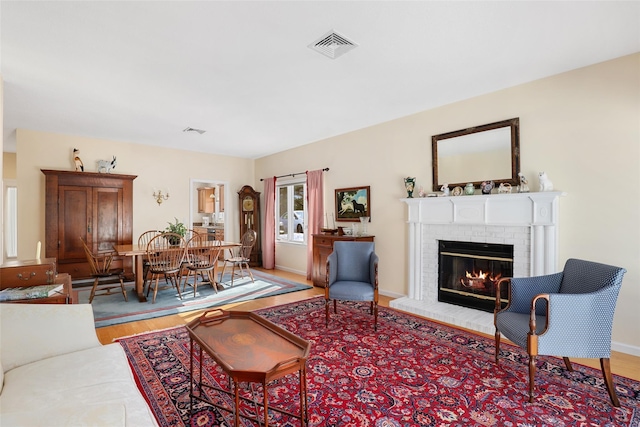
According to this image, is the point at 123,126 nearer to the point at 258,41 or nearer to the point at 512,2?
the point at 258,41

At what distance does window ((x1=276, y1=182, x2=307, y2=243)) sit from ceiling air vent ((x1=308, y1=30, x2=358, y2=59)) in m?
3.83

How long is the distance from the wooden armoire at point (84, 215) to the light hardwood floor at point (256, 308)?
8.98 feet

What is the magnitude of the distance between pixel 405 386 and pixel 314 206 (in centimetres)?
402

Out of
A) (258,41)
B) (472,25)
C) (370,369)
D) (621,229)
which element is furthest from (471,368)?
(258,41)

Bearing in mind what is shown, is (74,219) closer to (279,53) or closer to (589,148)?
(279,53)

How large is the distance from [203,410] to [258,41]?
2.75 m

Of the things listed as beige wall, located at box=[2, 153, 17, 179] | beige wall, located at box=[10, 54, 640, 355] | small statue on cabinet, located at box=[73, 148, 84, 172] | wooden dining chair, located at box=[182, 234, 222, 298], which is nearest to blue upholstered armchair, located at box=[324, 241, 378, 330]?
beige wall, located at box=[10, 54, 640, 355]

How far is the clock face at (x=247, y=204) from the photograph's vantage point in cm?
749

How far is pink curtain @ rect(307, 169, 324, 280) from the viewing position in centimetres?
588

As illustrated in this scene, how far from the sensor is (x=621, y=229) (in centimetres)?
283

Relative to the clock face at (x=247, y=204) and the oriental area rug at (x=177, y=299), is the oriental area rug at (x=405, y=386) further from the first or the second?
the clock face at (x=247, y=204)

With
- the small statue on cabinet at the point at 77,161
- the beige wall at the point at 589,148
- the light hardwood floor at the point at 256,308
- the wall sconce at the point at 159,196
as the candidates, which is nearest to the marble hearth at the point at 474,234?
the beige wall at the point at 589,148

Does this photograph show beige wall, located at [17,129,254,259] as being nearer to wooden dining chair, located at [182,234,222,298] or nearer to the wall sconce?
the wall sconce

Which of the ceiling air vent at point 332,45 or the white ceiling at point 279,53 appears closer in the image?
the white ceiling at point 279,53
